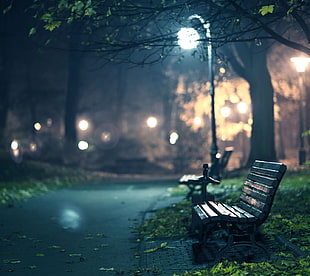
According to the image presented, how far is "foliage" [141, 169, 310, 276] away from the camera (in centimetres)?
544

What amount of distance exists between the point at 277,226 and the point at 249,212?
1.79m

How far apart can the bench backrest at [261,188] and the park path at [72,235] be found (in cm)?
158

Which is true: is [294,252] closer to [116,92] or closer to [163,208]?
[163,208]

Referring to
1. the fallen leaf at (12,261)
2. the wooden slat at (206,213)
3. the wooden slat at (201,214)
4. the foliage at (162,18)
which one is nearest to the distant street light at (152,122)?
the foliage at (162,18)

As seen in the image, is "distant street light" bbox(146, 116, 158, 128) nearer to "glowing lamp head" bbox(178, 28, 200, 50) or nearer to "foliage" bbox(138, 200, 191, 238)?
"foliage" bbox(138, 200, 191, 238)

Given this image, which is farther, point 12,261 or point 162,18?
point 162,18

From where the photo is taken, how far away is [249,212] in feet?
21.5

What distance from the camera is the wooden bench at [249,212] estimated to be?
595 cm

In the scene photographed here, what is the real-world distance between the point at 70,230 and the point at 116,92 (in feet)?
98.1

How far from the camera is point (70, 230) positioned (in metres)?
9.28

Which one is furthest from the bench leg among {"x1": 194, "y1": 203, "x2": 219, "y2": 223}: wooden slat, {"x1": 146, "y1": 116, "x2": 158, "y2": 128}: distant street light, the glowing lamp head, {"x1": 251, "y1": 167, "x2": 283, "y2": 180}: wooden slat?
{"x1": 146, "y1": 116, "x2": 158, "y2": 128}: distant street light

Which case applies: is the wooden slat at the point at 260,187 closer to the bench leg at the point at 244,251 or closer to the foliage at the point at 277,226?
the bench leg at the point at 244,251

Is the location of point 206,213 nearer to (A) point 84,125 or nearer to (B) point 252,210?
(B) point 252,210

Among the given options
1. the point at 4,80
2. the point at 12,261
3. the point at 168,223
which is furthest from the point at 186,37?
the point at 4,80
